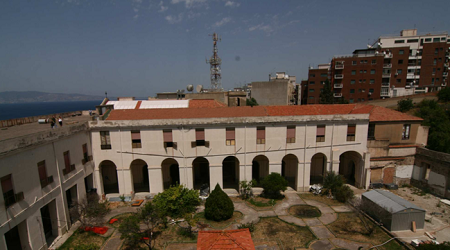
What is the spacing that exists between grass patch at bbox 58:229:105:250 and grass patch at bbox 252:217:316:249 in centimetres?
1207

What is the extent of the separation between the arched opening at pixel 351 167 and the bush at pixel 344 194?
13.6ft

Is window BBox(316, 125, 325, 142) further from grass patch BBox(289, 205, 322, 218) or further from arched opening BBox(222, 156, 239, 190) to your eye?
arched opening BBox(222, 156, 239, 190)

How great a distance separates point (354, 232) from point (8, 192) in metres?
24.1

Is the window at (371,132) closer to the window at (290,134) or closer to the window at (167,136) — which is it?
the window at (290,134)

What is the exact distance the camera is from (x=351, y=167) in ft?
95.1

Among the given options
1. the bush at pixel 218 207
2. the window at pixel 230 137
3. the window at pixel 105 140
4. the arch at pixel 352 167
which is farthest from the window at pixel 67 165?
the arch at pixel 352 167

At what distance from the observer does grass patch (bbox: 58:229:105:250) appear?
54.5ft

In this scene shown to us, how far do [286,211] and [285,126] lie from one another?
856 centimetres

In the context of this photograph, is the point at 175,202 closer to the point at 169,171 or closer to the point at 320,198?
the point at 169,171

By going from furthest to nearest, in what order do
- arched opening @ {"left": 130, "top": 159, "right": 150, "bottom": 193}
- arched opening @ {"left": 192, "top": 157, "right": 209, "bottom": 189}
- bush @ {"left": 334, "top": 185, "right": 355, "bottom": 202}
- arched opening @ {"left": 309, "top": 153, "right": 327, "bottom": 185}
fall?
Answer: 1. arched opening @ {"left": 309, "top": 153, "right": 327, "bottom": 185}
2. arched opening @ {"left": 192, "top": 157, "right": 209, "bottom": 189}
3. arched opening @ {"left": 130, "top": 159, "right": 150, "bottom": 193}
4. bush @ {"left": 334, "top": 185, "right": 355, "bottom": 202}

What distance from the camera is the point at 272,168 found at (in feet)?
81.1


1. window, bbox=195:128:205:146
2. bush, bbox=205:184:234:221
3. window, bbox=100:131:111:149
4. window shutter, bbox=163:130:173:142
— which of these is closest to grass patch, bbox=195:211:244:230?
bush, bbox=205:184:234:221

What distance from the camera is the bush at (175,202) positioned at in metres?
19.5

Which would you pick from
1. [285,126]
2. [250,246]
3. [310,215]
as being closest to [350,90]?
[285,126]
